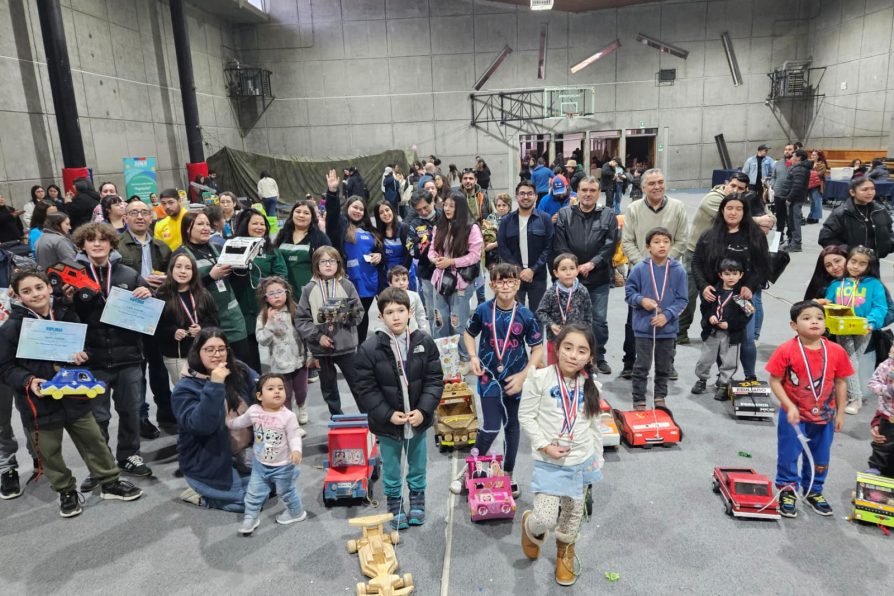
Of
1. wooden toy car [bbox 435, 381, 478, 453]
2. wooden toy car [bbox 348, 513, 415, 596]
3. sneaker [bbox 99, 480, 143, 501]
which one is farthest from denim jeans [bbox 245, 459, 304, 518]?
wooden toy car [bbox 435, 381, 478, 453]

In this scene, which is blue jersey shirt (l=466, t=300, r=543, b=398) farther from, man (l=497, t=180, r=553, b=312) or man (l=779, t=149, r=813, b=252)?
man (l=779, t=149, r=813, b=252)

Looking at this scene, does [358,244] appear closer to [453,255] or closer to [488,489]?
[453,255]

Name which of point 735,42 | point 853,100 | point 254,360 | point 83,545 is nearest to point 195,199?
point 254,360

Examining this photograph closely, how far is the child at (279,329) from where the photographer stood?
429cm

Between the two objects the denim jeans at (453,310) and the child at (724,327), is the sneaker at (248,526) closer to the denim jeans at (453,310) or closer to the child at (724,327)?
the denim jeans at (453,310)

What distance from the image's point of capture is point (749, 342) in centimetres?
474

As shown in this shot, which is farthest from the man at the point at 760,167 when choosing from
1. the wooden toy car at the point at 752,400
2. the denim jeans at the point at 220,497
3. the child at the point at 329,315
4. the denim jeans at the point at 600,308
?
the denim jeans at the point at 220,497

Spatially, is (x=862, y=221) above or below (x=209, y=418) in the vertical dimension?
above

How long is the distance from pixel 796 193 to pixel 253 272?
9.43m

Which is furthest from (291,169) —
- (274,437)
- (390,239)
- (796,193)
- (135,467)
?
(274,437)

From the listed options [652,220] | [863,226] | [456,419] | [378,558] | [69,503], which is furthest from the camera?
[652,220]

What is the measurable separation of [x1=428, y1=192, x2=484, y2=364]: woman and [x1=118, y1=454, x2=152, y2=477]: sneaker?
269 centimetres

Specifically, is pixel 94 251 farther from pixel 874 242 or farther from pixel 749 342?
pixel 874 242

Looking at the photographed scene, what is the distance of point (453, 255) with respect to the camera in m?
5.21
